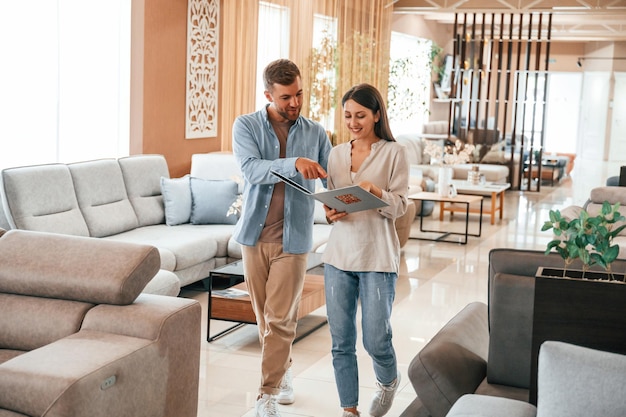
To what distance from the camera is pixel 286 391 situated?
3844 millimetres

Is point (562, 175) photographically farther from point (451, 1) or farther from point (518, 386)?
point (518, 386)

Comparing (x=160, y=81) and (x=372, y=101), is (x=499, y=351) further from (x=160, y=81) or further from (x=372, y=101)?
(x=160, y=81)

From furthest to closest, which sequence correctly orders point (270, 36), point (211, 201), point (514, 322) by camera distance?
point (270, 36), point (211, 201), point (514, 322)

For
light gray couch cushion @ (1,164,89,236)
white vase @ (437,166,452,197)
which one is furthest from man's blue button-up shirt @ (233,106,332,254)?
white vase @ (437,166,452,197)

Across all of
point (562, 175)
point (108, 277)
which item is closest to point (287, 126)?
point (108, 277)

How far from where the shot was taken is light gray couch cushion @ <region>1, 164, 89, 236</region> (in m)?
5.05

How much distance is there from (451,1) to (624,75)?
8.92 m

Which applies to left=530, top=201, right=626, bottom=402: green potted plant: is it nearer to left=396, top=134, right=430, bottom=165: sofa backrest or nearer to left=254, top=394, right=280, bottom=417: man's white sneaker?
left=254, top=394, right=280, bottom=417: man's white sneaker

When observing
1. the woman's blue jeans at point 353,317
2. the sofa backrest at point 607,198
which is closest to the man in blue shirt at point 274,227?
the woman's blue jeans at point 353,317

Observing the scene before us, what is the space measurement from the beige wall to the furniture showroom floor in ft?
5.39

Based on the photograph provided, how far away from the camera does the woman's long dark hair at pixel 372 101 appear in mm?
3211

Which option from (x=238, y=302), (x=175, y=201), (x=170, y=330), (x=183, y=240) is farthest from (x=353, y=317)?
(x=175, y=201)

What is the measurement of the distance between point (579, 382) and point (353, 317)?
1569mm

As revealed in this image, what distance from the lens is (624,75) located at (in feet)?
63.8
